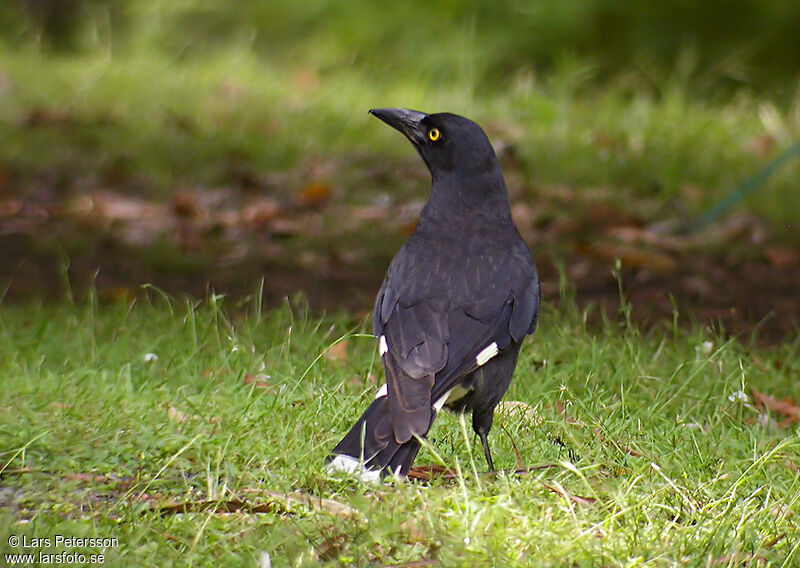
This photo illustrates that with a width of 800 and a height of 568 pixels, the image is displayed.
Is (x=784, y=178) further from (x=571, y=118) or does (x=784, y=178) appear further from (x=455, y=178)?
(x=455, y=178)

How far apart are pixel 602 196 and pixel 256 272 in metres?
2.55

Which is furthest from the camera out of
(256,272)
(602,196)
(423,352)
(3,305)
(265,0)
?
(265,0)

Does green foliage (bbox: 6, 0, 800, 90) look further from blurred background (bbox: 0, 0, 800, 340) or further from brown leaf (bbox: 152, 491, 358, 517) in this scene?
brown leaf (bbox: 152, 491, 358, 517)

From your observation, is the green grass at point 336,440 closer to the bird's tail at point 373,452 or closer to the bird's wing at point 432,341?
the bird's tail at point 373,452

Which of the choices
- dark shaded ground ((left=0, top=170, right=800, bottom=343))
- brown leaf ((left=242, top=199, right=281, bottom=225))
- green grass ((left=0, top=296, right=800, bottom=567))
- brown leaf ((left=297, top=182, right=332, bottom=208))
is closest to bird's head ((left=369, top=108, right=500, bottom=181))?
green grass ((left=0, top=296, right=800, bottom=567))

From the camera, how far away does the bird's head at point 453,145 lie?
174 inches

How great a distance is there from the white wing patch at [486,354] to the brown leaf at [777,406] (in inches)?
56.5

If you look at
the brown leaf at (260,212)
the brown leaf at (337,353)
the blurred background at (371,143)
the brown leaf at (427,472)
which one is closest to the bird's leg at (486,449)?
the brown leaf at (427,472)

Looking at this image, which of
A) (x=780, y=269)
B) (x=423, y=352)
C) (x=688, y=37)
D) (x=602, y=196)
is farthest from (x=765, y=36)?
(x=423, y=352)

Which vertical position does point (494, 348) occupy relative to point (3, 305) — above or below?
above

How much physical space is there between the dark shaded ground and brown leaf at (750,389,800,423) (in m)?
1.25

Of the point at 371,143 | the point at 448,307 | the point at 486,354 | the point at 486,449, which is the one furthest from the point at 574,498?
the point at 371,143

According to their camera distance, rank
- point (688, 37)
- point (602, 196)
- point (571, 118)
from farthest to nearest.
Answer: point (688, 37) → point (571, 118) → point (602, 196)

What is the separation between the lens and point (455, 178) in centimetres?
443
